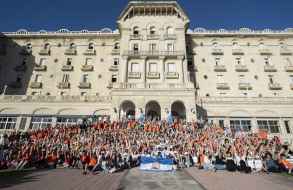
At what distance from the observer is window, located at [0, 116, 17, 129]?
32188mm

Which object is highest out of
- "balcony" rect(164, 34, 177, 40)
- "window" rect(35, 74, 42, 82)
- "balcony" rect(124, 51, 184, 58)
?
"balcony" rect(164, 34, 177, 40)

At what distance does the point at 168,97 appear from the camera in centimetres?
2998

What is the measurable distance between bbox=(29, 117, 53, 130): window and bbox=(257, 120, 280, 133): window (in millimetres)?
32883

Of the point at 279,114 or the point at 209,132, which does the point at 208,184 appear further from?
the point at 279,114

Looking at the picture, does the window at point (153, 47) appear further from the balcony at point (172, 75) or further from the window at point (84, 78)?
the window at point (84, 78)

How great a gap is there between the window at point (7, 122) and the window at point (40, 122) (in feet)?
9.04

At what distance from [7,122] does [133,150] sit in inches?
989

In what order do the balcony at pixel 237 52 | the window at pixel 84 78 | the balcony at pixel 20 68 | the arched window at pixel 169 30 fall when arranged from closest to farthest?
the arched window at pixel 169 30, the balcony at pixel 20 68, the window at pixel 84 78, the balcony at pixel 237 52

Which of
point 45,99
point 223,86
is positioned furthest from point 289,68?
point 45,99

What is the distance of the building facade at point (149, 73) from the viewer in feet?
106

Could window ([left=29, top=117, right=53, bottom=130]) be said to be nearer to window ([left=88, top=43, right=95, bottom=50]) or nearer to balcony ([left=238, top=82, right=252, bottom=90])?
window ([left=88, top=43, right=95, bottom=50])

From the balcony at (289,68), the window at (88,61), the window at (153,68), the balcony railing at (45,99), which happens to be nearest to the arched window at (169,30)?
the window at (153,68)

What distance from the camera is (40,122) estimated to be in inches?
1276

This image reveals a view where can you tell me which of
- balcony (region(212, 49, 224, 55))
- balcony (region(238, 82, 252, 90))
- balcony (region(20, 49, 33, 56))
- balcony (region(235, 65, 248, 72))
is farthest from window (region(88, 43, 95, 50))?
balcony (region(238, 82, 252, 90))
